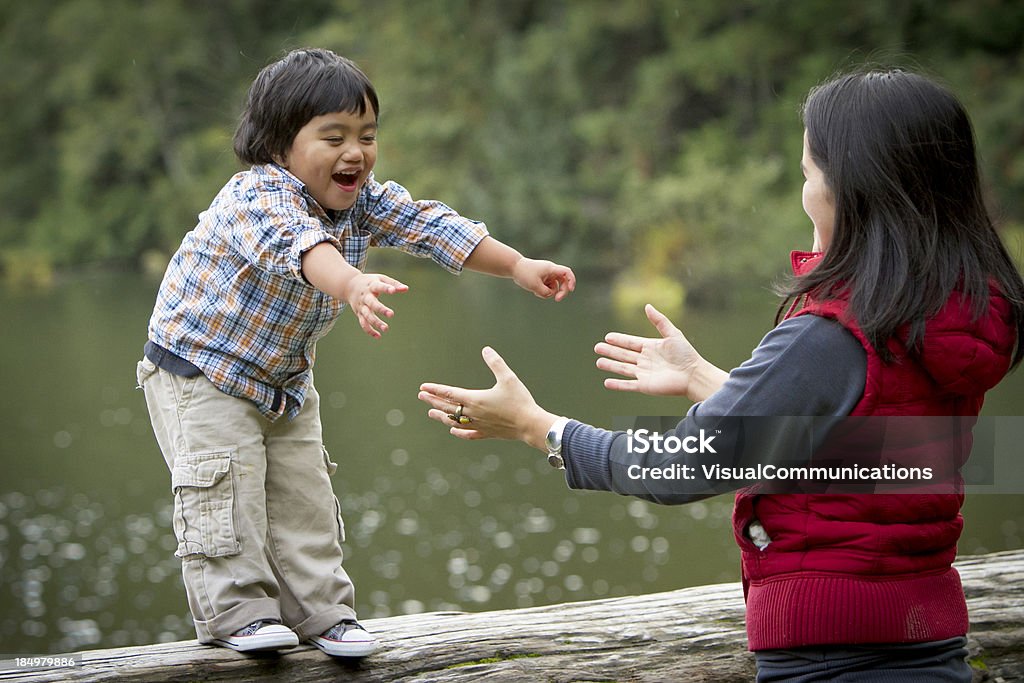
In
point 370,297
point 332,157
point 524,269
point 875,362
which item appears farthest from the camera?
point 524,269

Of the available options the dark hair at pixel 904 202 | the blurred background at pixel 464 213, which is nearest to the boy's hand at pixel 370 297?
the dark hair at pixel 904 202

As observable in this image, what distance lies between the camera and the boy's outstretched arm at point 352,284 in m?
1.94

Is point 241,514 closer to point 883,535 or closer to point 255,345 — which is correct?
point 255,345

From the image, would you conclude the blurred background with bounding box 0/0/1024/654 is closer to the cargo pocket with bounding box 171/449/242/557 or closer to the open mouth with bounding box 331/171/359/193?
the open mouth with bounding box 331/171/359/193

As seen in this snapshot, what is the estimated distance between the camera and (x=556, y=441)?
184cm

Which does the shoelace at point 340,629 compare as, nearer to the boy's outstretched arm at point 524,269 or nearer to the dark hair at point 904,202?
the boy's outstretched arm at point 524,269

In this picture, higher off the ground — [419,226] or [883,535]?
[419,226]

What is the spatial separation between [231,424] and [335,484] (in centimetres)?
731

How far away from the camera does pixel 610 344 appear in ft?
6.89

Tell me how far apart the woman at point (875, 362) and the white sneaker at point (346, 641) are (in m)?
0.80

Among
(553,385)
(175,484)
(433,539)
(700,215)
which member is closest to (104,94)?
(700,215)

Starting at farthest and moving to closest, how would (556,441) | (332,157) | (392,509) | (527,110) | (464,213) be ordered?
(527,110)
(464,213)
(392,509)
(332,157)
(556,441)

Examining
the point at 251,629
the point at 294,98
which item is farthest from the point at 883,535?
the point at 294,98

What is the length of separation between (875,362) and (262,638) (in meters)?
1.29
